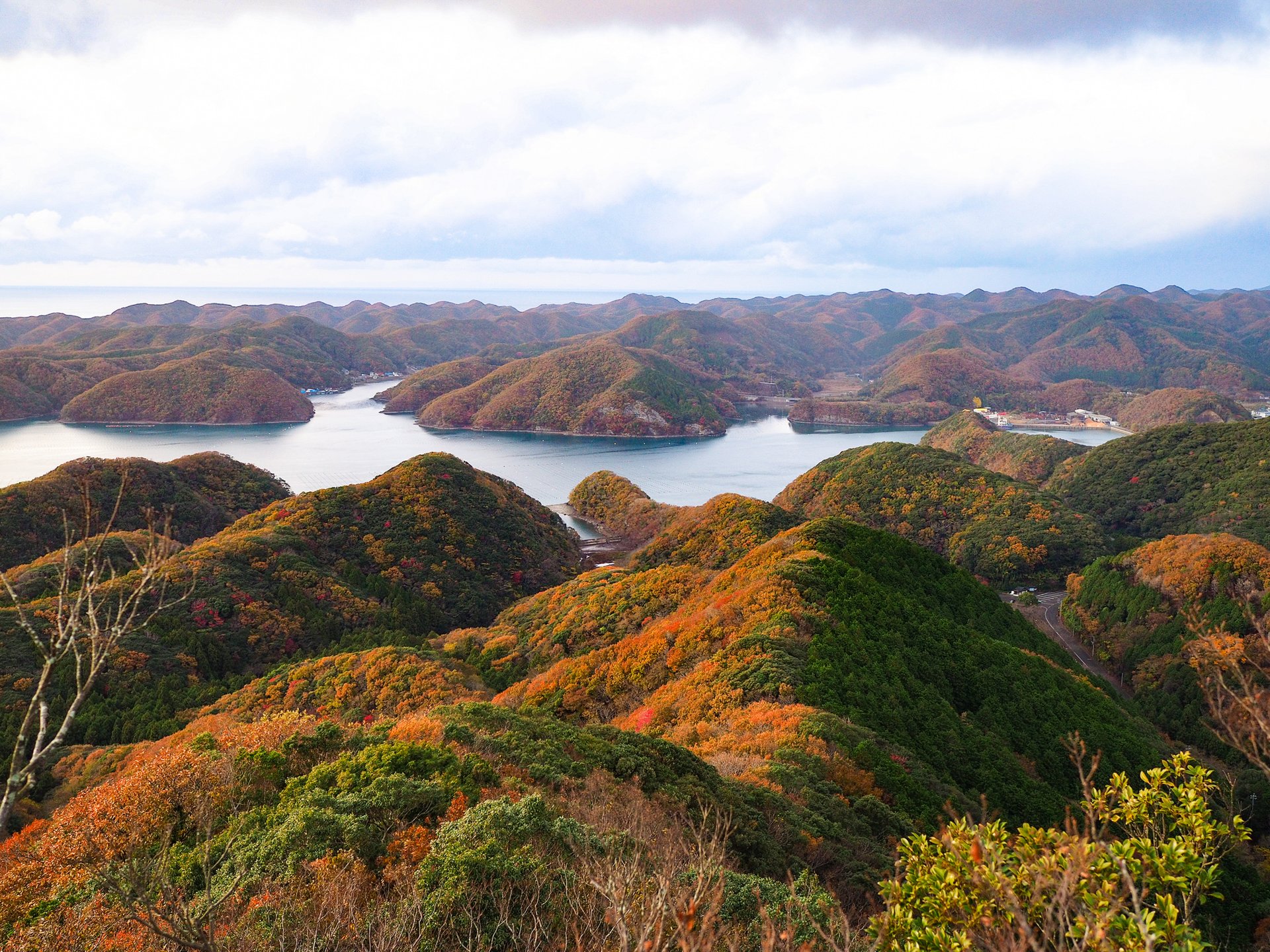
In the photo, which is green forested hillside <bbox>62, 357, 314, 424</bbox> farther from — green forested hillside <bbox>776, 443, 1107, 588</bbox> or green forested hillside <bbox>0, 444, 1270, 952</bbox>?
green forested hillside <bbox>776, 443, 1107, 588</bbox>

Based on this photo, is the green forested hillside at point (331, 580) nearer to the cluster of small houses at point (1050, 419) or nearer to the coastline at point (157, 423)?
the coastline at point (157, 423)

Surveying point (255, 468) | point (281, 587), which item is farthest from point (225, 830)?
point (255, 468)

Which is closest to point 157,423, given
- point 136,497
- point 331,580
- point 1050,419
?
point 136,497

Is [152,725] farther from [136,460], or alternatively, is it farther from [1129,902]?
[136,460]

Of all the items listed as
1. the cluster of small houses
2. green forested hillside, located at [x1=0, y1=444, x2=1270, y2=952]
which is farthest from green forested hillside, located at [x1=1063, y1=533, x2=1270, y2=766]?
the cluster of small houses

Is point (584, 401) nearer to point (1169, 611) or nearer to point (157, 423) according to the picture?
point (157, 423)

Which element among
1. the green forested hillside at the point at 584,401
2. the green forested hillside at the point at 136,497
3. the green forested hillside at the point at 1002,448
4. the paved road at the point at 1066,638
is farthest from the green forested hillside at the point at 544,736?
the green forested hillside at the point at 584,401

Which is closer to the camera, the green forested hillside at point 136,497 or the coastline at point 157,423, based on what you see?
the green forested hillside at point 136,497
